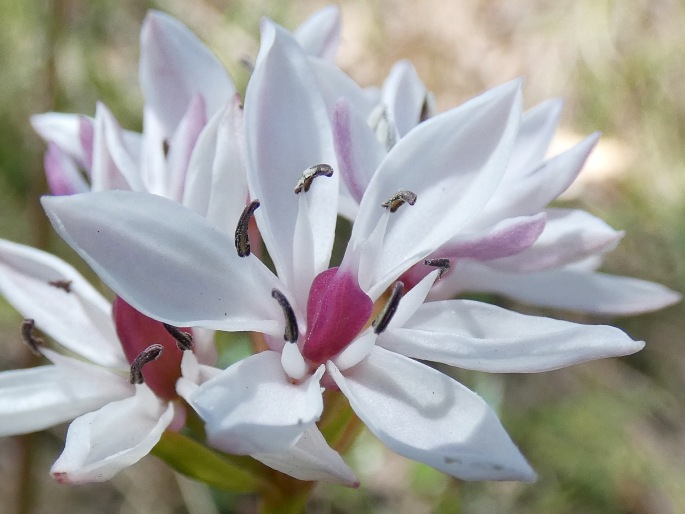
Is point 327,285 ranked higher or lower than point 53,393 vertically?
higher

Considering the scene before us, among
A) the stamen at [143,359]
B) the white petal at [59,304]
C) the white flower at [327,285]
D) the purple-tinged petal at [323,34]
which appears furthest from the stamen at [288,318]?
the purple-tinged petal at [323,34]

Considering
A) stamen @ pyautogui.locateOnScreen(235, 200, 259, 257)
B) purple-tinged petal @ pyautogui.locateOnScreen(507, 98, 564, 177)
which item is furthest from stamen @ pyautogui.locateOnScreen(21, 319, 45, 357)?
purple-tinged petal @ pyautogui.locateOnScreen(507, 98, 564, 177)

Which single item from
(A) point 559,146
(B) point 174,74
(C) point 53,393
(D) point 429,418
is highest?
(B) point 174,74

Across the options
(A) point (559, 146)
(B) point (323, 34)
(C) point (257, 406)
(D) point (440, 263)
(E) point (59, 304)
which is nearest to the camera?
(C) point (257, 406)

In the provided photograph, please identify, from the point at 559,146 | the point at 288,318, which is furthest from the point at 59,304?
the point at 559,146

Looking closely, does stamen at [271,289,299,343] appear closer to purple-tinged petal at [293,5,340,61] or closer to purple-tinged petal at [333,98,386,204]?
purple-tinged petal at [333,98,386,204]

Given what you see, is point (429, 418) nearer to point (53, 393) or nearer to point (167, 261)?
point (167, 261)

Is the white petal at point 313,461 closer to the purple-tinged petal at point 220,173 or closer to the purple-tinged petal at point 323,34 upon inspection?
the purple-tinged petal at point 220,173
